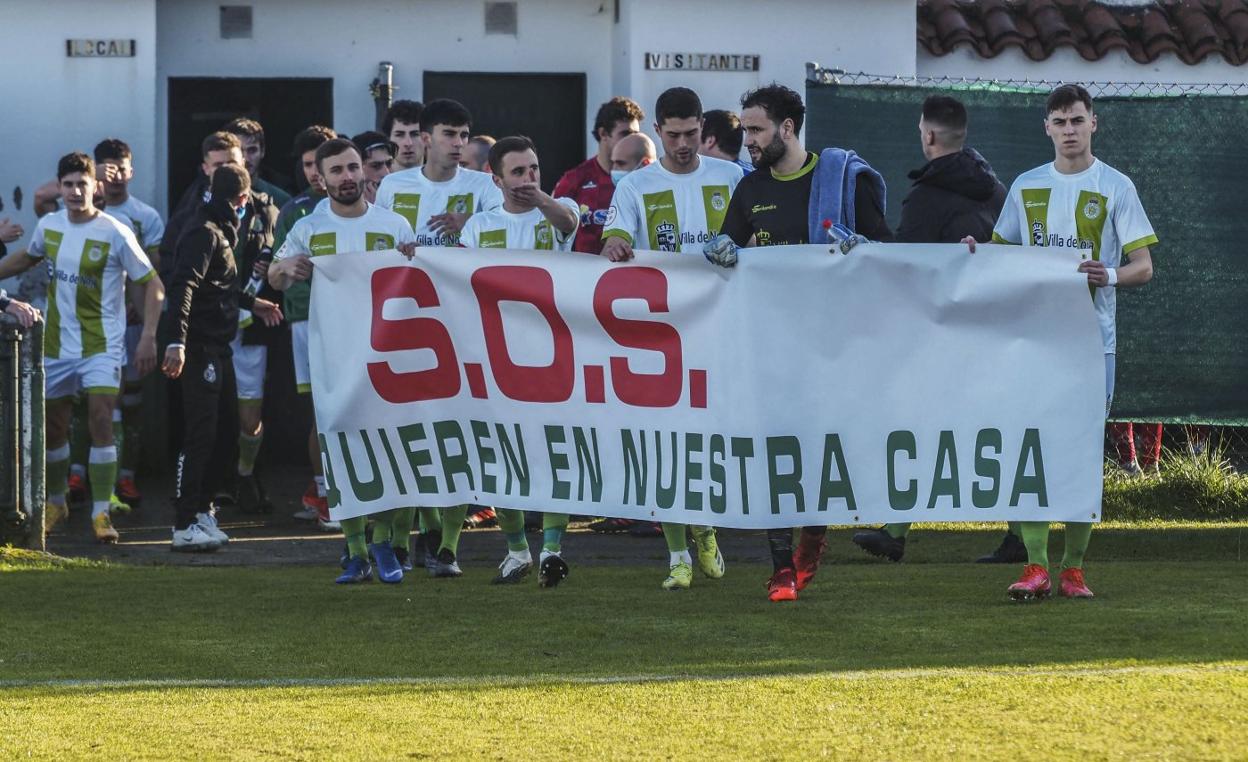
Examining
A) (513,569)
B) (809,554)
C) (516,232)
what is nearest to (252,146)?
(516,232)

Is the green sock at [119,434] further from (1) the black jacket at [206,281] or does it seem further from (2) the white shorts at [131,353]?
(1) the black jacket at [206,281]

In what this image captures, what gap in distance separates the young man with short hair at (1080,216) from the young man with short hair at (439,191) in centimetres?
251

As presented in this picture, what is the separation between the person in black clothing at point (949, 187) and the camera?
9727 mm

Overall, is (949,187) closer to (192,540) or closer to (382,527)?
(382,527)

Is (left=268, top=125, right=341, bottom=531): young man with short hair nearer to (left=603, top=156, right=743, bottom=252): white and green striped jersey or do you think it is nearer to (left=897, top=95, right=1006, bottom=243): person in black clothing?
(left=603, top=156, right=743, bottom=252): white and green striped jersey

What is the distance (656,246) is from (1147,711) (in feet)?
13.0

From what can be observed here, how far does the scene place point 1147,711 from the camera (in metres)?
5.95

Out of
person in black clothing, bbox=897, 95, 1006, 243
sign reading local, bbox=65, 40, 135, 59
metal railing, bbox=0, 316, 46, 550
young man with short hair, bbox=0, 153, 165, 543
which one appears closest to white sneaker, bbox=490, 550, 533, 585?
person in black clothing, bbox=897, 95, 1006, 243

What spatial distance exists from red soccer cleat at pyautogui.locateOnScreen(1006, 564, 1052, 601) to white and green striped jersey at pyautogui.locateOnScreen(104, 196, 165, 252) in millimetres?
6489

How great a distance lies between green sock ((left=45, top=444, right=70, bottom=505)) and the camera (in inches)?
461

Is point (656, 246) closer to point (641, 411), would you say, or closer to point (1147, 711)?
point (641, 411)

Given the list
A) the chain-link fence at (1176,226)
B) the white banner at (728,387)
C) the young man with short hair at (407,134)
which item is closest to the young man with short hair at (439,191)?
the white banner at (728,387)

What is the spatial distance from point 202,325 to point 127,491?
7.25 ft

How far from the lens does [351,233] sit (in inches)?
383
